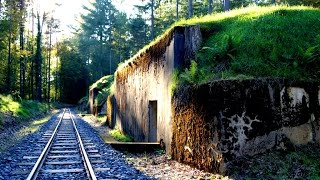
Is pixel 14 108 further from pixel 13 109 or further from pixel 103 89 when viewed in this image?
pixel 103 89

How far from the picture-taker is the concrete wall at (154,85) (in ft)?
31.9

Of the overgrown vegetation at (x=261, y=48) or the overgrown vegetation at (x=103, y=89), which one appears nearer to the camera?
the overgrown vegetation at (x=261, y=48)

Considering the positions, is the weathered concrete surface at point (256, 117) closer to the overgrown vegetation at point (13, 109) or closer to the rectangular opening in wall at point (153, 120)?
the rectangular opening in wall at point (153, 120)

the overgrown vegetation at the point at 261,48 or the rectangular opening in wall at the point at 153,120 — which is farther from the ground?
the overgrown vegetation at the point at 261,48

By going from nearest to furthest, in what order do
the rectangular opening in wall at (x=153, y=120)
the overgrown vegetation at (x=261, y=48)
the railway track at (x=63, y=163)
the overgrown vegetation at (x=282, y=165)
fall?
1. the overgrown vegetation at (x=282, y=165)
2. the railway track at (x=63, y=163)
3. the overgrown vegetation at (x=261, y=48)
4. the rectangular opening in wall at (x=153, y=120)

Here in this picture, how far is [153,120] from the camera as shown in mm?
12453

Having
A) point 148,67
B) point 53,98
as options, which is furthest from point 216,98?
point 53,98

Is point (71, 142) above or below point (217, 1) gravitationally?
below

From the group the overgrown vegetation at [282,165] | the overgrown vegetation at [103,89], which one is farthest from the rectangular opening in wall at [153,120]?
the overgrown vegetation at [103,89]

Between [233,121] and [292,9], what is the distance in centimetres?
516

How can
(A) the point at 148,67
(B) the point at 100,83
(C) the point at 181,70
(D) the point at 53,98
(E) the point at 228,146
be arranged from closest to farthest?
(E) the point at 228,146
(C) the point at 181,70
(A) the point at 148,67
(B) the point at 100,83
(D) the point at 53,98

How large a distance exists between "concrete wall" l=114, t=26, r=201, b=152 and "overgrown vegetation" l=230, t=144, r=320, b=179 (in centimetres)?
320

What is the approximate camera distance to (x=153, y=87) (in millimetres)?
12109

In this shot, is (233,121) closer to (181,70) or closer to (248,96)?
(248,96)
